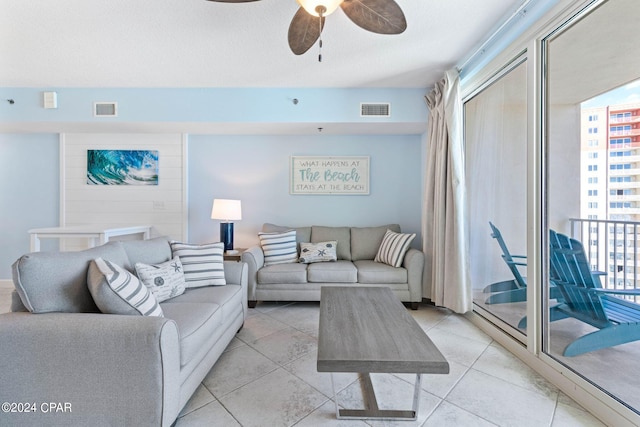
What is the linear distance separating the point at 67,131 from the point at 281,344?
395cm

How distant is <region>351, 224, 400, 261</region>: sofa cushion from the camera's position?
3.38m

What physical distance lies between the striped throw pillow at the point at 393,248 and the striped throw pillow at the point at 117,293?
234 centimetres

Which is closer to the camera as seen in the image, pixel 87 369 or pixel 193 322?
pixel 87 369

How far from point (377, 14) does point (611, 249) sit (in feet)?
7.70

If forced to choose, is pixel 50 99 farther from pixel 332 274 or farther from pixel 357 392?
pixel 357 392

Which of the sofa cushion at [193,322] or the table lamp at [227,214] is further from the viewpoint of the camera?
the table lamp at [227,214]

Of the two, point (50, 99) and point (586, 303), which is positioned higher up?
point (50, 99)

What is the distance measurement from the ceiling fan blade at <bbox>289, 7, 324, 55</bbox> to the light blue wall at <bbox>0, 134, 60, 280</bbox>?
3.92m

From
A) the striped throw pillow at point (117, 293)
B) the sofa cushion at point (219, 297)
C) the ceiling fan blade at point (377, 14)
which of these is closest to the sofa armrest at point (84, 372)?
the striped throw pillow at point (117, 293)

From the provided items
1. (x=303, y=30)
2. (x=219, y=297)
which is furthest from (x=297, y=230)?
(x=303, y=30)

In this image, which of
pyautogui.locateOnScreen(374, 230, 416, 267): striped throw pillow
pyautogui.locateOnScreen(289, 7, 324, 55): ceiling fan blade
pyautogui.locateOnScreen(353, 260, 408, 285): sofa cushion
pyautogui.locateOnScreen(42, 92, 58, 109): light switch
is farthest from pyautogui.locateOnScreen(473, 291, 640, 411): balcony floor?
pyautogui.locateOnScreen(42, 92, 58, 109): light switch

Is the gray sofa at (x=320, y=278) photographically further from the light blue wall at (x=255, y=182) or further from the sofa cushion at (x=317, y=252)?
the light blue wall at (x=255, y=182)

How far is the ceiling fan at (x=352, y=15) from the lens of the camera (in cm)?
146

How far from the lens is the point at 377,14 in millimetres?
1524
